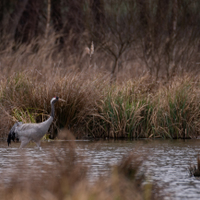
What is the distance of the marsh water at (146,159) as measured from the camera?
6811 millimetres

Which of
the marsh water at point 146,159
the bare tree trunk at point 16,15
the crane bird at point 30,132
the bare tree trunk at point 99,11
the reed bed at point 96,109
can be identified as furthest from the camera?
the bare tree trunk at point 16,15

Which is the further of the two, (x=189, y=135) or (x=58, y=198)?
(x=189, y=135)

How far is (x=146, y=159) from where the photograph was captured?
297 inches

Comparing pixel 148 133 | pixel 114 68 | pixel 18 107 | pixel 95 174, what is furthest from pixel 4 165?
pixel 114 68

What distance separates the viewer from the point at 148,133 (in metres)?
12.2

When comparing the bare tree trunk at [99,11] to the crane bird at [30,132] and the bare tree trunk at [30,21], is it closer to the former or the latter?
the bare tree trunk at [30,21]

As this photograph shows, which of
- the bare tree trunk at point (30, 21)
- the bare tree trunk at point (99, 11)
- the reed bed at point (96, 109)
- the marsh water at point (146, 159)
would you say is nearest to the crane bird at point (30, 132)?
the marsh water at point (146, 159)

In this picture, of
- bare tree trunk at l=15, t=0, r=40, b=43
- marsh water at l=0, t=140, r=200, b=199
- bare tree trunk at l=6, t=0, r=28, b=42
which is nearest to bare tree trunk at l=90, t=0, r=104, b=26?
bare tree trunk at l=6, t=0, r=28, b=42

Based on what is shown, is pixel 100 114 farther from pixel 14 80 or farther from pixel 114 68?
pixel 114 68

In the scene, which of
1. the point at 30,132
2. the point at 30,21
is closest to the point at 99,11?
the point at 30,132

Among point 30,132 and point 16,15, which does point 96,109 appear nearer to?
point 30,132

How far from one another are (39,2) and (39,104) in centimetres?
1771

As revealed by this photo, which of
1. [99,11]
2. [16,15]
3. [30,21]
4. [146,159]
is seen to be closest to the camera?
[146,159]

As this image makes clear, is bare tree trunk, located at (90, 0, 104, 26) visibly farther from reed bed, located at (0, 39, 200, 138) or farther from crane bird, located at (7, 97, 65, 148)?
crane bird, located at (7, 97, 65, 148)
